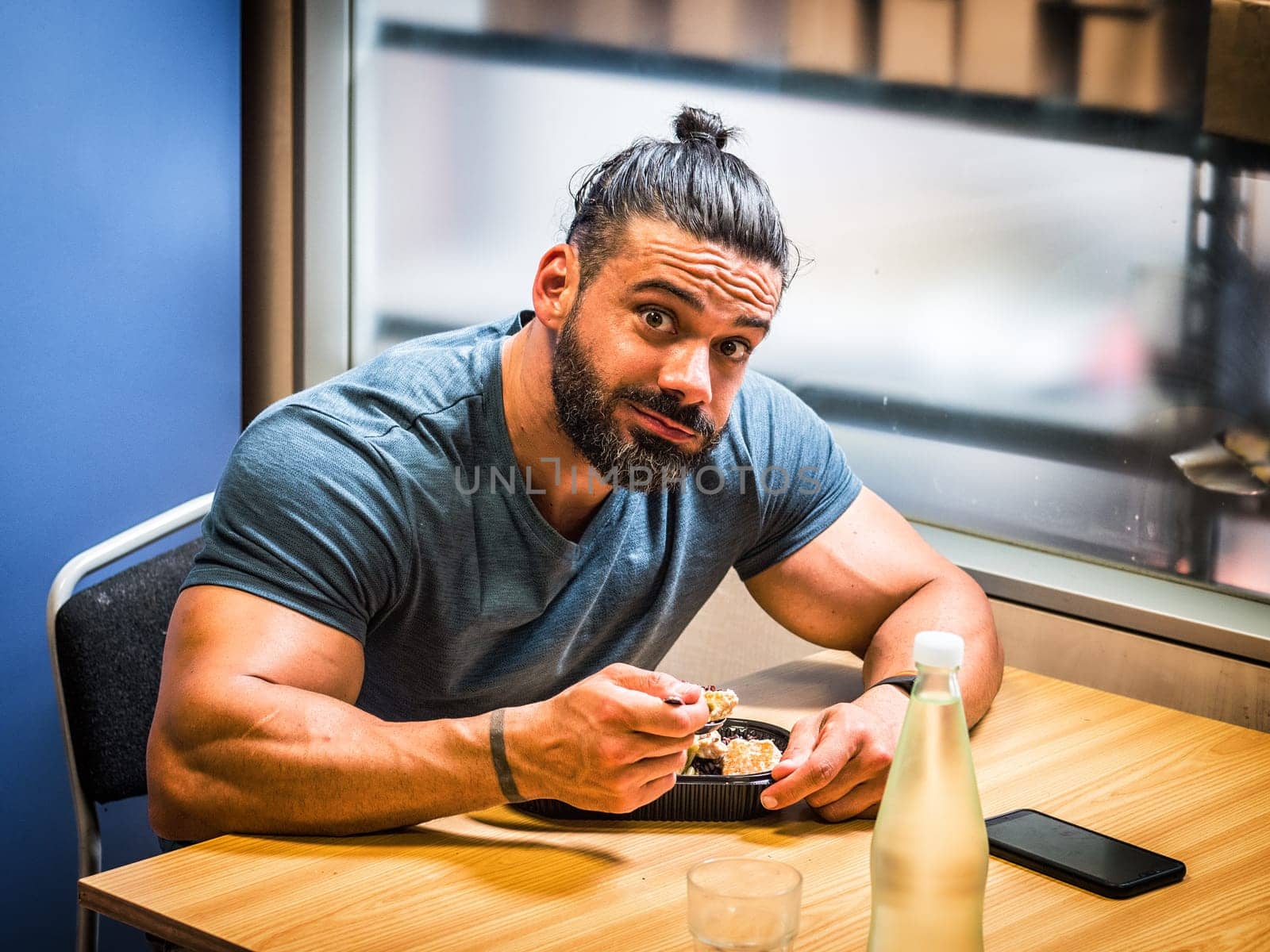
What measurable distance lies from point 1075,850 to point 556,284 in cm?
80

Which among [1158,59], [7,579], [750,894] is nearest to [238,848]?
[750,894]

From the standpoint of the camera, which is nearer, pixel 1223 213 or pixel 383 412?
pixel 383 412

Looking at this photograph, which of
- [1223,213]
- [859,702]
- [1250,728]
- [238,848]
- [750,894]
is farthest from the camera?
[1223,213]

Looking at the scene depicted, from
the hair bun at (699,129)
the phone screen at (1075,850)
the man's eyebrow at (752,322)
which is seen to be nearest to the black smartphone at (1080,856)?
the phone screen at (1075,850)

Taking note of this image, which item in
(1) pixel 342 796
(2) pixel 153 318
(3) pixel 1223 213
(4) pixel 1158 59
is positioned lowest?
(1) pixel 342 796

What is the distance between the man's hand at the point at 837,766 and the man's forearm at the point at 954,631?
196 mm

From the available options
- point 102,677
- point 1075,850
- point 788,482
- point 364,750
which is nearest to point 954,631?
point 788,482

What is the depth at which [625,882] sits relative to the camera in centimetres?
110

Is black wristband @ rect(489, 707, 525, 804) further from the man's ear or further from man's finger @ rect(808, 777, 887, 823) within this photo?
the man's ear

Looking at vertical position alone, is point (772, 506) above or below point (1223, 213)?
below

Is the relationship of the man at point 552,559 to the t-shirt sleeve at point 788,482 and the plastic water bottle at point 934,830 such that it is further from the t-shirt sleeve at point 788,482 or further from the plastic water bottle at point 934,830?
the plastic water bottle at point 934,830

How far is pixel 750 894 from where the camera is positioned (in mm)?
926

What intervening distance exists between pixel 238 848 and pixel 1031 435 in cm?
138

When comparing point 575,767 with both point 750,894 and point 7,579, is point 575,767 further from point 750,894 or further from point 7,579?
point 7,579
